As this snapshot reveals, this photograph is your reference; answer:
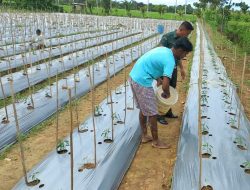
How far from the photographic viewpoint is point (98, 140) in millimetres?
4156

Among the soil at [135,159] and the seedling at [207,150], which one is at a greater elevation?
the seedling at [207,150]

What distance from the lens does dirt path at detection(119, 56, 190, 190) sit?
11.0ft

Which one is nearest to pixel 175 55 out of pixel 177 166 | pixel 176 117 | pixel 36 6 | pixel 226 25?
pixel 177 166

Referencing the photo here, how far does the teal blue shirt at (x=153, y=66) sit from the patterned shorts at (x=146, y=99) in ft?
0.18

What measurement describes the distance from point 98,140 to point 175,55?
1468mm

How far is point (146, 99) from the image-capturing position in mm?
3746

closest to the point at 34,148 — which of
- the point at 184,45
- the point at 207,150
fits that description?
the point at 207,150

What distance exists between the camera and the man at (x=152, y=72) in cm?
345

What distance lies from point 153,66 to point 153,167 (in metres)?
1.13

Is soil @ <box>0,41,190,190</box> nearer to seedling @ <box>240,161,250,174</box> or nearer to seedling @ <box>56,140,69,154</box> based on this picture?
seedling @ <box>56,140,69,154</box>

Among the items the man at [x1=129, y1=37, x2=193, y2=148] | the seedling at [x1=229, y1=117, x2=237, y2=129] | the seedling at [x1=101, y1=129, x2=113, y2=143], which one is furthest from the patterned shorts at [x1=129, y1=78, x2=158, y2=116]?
the seedling at [x1=229, y1=117, x2=237, y2=129]

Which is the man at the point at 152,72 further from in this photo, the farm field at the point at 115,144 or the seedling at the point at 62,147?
the seedling at the point at 62,147

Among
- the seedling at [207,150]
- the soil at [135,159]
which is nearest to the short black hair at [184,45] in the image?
the seedling at [207,150]

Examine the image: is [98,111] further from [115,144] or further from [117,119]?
[115,144]
